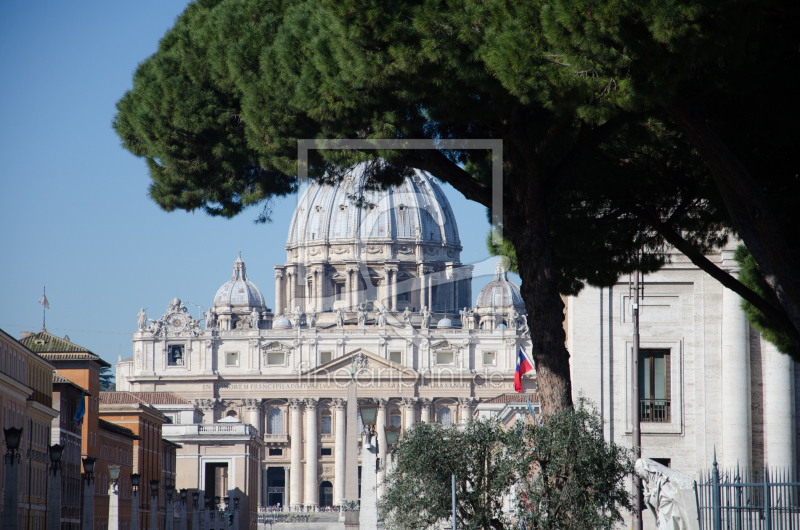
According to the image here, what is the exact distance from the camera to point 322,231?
115 metres

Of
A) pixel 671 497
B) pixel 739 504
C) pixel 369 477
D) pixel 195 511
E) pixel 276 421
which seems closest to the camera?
pixel 671 497

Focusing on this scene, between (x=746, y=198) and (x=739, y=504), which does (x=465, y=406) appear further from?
(x=746, y=198)

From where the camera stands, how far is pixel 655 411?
21.5m

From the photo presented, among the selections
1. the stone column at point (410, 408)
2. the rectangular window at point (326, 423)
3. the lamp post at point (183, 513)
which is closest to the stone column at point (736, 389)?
the lamp post at point (183, 513)

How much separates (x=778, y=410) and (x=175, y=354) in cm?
7970

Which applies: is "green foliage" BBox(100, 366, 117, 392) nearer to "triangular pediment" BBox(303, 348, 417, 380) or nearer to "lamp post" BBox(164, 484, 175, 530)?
"triangular pediment" BBox(303, 348, 417, 380)

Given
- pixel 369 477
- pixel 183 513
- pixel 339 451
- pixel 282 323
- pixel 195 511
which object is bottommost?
pixel 183 513

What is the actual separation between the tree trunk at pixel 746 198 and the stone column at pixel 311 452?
8222 centimetres

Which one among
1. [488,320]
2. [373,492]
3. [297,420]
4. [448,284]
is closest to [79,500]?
[373,492]

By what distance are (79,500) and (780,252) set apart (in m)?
26.5

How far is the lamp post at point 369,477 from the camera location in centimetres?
1747

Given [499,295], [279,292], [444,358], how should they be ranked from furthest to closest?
[279,292], [499,295], [444,358]

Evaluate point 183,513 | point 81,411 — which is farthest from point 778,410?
point 183,513

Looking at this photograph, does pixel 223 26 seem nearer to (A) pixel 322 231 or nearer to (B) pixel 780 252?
(B) pixel 780 252
